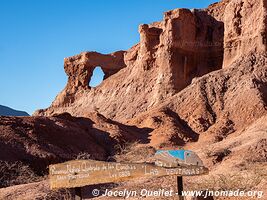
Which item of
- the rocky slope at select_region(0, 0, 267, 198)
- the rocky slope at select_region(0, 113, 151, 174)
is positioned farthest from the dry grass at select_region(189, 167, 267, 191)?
the rocky slope at select_region(0, 113, 151, 174)

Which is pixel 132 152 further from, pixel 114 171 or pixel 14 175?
pixel 114 171

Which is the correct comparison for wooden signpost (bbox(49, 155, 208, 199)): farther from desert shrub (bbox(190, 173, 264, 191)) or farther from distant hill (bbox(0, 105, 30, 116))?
distant hill (bbox(0, 105, 30, 116))

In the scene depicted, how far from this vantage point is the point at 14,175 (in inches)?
799

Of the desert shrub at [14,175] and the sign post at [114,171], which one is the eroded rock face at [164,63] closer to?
the desert shrub at [14,175]

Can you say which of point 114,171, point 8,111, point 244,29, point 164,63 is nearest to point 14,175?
point 114,171

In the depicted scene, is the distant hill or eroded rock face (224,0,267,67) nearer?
eroded rock face (224,0,267,67)

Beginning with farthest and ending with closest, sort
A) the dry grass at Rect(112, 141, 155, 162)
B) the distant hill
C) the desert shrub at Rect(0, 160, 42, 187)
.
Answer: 1. the distant hill
2. the dry grass at Rect(112, 141, 155, 162)
3. the desert shrub at Rect(0, 160, 42, 187)

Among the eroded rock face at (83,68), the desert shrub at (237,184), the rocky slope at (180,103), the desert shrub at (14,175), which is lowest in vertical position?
the desert shrub at (237,184)

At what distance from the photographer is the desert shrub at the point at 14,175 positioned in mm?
18641

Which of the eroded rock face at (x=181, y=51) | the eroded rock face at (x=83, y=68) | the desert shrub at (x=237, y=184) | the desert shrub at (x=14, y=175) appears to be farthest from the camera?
the eroded rock face at (x=83, y=68)

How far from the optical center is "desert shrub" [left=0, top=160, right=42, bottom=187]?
18.6 metres

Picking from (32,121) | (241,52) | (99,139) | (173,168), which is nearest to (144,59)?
(241,52)

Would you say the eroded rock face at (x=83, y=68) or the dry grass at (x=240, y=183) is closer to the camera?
the dry grass at (x=240, y=183)

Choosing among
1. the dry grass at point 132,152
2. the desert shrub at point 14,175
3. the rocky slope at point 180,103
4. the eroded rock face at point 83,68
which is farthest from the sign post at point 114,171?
the eroded rock face at point 83,68
